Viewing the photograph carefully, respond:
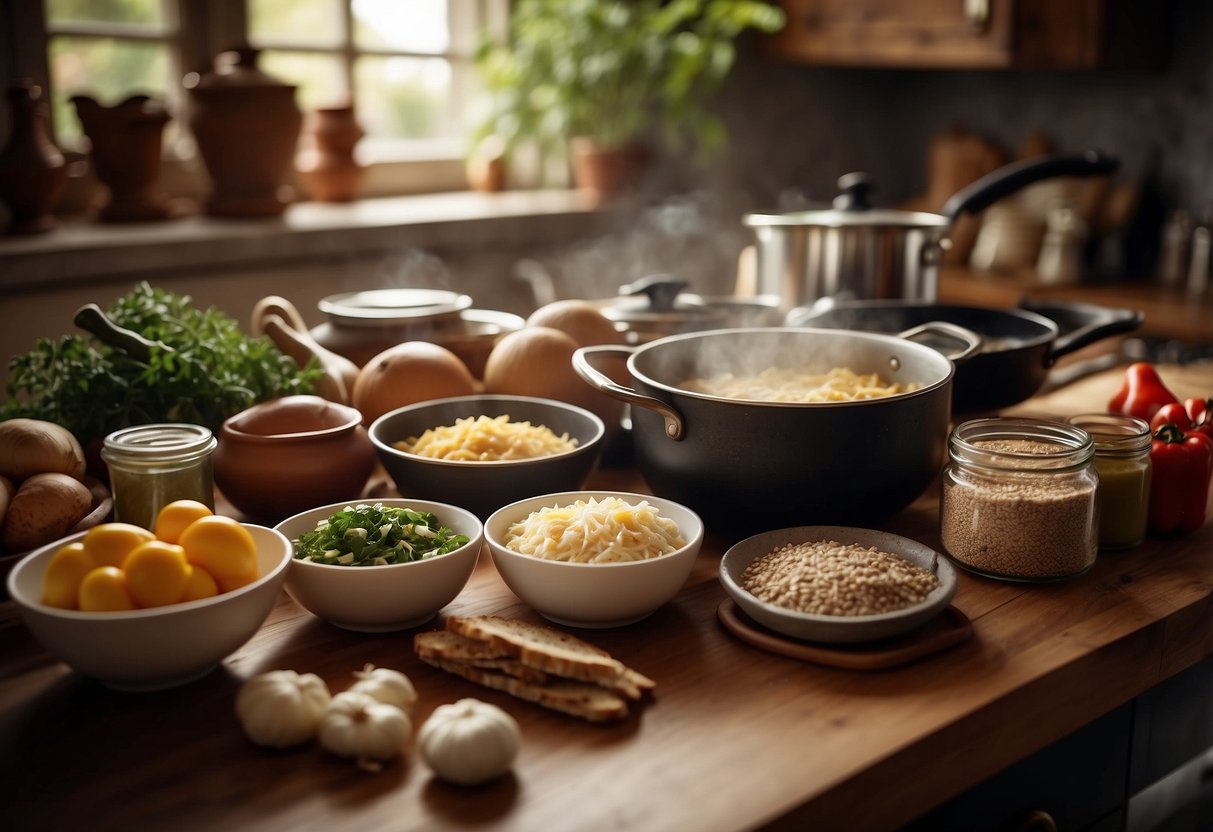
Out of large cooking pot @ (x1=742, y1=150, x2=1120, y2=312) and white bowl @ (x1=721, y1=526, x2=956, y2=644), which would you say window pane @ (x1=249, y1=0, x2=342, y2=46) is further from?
white bowl @ (x1=721, y1=526, x2=956, y2=644)

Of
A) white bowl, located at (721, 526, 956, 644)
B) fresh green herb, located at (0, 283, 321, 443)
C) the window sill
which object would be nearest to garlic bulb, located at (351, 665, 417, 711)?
white bowl, located at (721, 526, 956, 644)

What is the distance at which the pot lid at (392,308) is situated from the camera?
1.68 m

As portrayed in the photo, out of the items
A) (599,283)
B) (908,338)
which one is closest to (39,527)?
(908,338)

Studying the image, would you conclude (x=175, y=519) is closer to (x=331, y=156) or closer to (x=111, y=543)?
(x=111, y=543)

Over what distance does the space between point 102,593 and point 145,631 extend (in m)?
0.05

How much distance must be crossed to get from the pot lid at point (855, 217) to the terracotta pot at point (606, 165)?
5.33 ft

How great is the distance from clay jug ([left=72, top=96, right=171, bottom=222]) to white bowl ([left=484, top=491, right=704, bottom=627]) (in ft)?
6.99

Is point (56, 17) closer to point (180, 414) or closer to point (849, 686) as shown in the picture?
point (180, 414)

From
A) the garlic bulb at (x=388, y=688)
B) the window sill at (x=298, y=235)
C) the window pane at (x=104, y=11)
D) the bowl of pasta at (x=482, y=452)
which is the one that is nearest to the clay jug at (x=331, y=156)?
the window sill at (x=298, y=235)

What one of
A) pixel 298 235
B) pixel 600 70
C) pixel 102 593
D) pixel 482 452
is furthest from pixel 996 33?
pixel 102 593

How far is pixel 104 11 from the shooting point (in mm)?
3018

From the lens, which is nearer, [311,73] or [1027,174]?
[1027,174]

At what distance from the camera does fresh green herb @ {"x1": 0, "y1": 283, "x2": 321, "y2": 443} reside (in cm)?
137

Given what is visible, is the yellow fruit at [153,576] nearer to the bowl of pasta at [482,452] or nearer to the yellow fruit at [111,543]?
the yellow fruit at [111,543]
